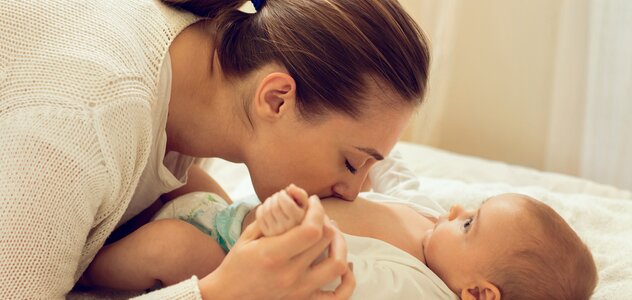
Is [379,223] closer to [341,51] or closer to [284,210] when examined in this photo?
[341,51]

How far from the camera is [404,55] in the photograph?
1.19 meters

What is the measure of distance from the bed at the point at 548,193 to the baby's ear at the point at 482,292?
0.25m

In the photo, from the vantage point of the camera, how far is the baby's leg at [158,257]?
118cm

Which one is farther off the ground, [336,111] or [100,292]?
[336,111]

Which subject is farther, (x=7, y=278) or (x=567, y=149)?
(x=567, y=149)

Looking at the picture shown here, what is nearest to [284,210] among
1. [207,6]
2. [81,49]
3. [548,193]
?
[81,49]

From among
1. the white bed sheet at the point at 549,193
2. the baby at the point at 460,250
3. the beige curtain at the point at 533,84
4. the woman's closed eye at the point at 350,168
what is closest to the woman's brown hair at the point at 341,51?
the woman's closed eye at the point at 350,168

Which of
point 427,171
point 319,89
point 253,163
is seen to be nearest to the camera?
point 319,89

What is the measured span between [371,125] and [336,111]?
0.07 metres

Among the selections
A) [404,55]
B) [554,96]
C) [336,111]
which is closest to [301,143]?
[336,111]

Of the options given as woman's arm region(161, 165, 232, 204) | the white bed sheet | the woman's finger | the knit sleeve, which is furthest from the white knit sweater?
the white bed sheet

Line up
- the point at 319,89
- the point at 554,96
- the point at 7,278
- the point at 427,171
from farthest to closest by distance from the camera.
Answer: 1. the point at 554,96
2. the point at 427,171
3. the point at 319,89
4. the point at 7,278

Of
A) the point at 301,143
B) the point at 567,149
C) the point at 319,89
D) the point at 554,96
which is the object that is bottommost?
the point at 567,149

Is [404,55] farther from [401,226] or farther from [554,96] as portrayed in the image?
[554,96]
